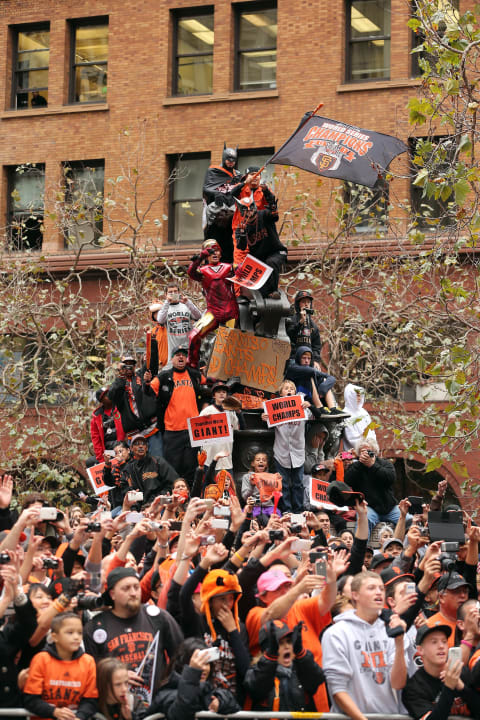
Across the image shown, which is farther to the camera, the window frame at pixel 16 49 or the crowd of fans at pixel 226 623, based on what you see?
the window frame at pixel 16 49

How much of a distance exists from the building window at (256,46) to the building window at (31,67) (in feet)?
16.9

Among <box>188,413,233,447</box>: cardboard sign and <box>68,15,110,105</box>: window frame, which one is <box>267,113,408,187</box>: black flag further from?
<box>68,15,110,105</box>: window frame

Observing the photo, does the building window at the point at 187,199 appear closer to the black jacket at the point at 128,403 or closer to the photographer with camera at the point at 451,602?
the black jacket at the point at 128,403

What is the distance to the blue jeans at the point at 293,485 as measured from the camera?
14188 mm

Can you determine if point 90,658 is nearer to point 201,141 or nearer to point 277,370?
point 277,370

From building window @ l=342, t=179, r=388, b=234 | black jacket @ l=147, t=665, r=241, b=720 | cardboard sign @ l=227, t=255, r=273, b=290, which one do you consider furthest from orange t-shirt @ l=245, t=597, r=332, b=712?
building window @ l=342, t=179, r=388, b=234

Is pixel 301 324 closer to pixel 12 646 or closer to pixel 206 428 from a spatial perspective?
pixel 206 428

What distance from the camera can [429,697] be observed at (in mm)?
7871

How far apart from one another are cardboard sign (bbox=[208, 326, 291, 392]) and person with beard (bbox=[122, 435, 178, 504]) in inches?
54.9

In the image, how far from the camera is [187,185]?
30.4 metres

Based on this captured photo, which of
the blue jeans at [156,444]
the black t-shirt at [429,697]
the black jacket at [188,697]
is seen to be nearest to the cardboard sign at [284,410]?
the blue jeans at [156,444]

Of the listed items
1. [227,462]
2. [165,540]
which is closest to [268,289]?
[227,462]

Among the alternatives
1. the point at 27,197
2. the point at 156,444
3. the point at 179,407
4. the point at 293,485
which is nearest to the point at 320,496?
the point at 293,485

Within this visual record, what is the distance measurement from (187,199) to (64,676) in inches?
929
